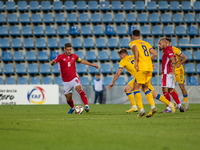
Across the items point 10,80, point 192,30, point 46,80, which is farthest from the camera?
point 192,30

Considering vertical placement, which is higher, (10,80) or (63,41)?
(63,41)

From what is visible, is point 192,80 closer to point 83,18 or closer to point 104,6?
point 104,6

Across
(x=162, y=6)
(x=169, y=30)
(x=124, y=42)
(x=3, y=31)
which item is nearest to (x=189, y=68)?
(x=169, y=30)

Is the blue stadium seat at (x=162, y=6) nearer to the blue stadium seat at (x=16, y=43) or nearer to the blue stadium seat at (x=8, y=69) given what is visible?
the blue stadium seat at (x=16, y=43)

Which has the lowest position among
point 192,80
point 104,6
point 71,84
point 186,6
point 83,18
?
point 192,80

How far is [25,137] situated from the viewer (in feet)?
13.6

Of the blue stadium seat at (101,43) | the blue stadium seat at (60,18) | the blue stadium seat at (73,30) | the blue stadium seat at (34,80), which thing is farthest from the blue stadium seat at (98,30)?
the blue stadium seat at (34,80)

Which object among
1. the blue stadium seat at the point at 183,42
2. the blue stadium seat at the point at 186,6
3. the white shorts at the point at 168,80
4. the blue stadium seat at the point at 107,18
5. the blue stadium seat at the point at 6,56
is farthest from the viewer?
the blue stadium seat at the point at 186,6

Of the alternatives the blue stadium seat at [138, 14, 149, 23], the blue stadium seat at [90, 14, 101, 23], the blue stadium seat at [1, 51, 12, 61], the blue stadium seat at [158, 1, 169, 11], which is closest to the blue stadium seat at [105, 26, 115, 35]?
the blue stadium seat at [90, 14, 101, 23]

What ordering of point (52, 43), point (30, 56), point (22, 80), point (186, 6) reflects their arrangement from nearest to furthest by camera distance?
point (22, 80) < point (30, 56) < point (52, 43) < point (186, 6)

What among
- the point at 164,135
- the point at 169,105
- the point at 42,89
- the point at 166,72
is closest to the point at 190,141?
the point at 164,135

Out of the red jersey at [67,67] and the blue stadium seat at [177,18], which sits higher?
the blue stadium seat at [177,18]

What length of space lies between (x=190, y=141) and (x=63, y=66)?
19.4 feet

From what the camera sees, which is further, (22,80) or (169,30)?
(169,30)
